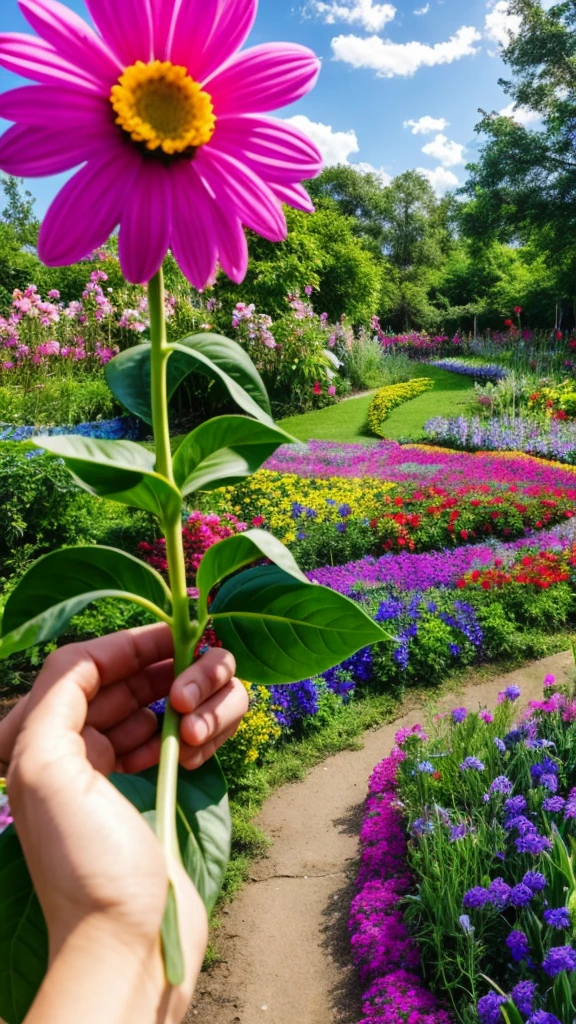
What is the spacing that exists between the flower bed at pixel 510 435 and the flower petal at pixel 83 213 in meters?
9.66

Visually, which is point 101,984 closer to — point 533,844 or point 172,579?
point 172,579

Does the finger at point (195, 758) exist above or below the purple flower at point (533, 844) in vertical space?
above

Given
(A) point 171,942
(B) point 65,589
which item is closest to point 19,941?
(A) point 171,942

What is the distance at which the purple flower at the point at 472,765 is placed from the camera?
273 centimetres

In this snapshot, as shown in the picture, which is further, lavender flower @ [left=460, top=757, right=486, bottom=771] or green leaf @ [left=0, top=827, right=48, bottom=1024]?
lavender flower @ [left=460, top=757, right=486, bottom=771]

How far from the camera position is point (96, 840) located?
73 centimetres

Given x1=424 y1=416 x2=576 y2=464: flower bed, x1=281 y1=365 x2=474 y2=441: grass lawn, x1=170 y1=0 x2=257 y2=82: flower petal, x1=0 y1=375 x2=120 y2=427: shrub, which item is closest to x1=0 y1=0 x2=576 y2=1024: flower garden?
x1=170 y1=0 x2=257 y2=82: flower petal

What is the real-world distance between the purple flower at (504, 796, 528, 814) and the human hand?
6.60ft

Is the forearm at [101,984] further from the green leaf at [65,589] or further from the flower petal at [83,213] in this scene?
the flower petal at [83,213]

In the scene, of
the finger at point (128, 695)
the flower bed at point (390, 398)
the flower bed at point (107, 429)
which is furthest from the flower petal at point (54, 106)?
the flower bed at point (390, 398)

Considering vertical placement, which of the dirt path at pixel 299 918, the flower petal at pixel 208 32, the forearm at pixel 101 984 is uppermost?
the flower petal at pixel 208 32

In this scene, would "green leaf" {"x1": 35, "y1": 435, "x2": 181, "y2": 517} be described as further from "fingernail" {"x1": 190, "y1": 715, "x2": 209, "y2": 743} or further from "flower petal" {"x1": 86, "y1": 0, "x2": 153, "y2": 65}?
"flower petal" {"x1": 86, "y1": 0, "x2": 153, "y2": 65}

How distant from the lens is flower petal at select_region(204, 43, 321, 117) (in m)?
0.64

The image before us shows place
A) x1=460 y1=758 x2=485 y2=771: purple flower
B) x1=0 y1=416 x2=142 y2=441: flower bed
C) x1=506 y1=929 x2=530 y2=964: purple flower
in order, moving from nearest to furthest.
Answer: x1=506 y1=929 x2=530 y2=964: purple flower
x1=460 y1=758 x2=485 y2=771: purple flower
x1=0 y1=416 x2=142 y2=441: flower bed
